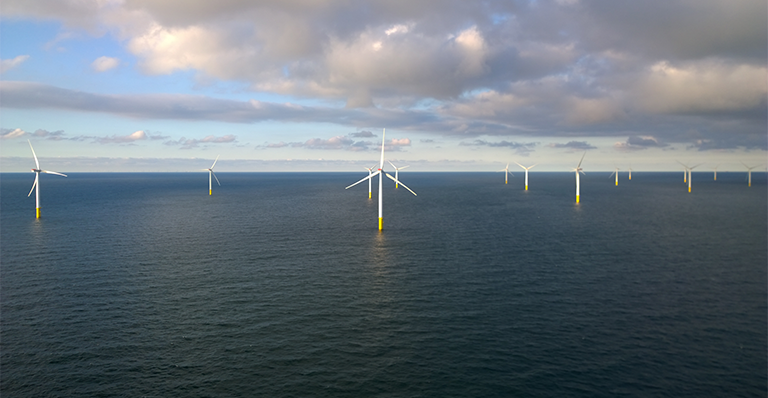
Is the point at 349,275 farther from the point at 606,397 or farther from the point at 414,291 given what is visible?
the point at 606,397

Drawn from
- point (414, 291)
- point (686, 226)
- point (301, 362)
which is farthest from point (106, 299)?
point (686, 226)

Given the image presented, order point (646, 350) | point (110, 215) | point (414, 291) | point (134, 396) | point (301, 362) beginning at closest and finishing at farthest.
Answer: point (134, 396)
point (301, 362)
point (646, 350)
point (414, 291)
point (110, 215)

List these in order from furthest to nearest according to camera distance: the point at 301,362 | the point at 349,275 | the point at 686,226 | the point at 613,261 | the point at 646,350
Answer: the point at 686,226 < the point at 613,261 < the point at 349,275 < the point at 646,350 < the point at 301,362

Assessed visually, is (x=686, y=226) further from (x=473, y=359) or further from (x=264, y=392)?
(x=264, y=392)

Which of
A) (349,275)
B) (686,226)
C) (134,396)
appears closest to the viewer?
(134,396)

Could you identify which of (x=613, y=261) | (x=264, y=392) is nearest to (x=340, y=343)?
(x=264, y=392)

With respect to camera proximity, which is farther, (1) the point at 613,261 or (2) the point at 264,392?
(1) the point at 613,261
